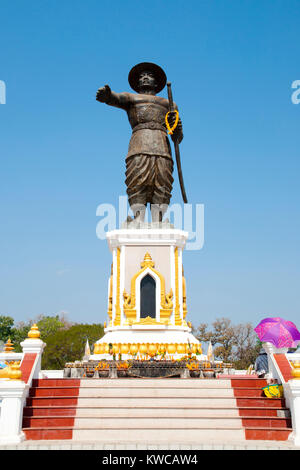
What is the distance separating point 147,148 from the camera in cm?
1319

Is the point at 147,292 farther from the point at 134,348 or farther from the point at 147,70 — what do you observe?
the point at 147,70

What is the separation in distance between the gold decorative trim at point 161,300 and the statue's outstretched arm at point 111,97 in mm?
4928

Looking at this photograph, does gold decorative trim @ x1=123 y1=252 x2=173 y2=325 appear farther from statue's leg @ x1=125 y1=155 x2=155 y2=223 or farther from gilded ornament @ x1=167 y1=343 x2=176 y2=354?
statue's leg @ x1=125 y1=155 x2=155 y2=223

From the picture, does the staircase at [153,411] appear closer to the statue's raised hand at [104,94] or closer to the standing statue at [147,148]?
the standing statue at [147,148]

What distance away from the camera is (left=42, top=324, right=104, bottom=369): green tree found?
1271 inches

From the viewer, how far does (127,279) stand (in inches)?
480

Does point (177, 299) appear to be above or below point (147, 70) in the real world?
below

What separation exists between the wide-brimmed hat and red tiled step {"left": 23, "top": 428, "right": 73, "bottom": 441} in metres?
10.9

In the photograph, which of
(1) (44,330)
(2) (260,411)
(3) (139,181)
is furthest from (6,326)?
(2) (260,411)

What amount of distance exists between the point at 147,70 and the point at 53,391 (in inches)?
405

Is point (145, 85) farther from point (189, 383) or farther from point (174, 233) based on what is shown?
point (189, 383)
